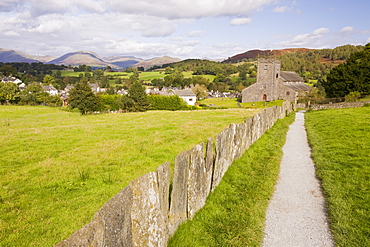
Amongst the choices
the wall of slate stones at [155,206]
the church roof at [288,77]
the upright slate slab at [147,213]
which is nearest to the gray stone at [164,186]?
the wall of slate stones at [155,206]

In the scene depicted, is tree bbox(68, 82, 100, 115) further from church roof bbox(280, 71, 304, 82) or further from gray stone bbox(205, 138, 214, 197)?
church roof bbox(280, 71, 304, 82)

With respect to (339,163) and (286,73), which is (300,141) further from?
(286,73)

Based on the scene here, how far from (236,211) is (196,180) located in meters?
1.36

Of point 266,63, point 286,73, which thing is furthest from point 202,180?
point 286,73

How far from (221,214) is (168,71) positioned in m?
198

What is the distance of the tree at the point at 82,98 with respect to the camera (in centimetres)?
4025

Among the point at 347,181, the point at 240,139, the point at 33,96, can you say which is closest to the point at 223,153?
the point at 240,139

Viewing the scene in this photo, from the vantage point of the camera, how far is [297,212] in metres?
6.12

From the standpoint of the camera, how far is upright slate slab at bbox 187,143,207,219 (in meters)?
5.48

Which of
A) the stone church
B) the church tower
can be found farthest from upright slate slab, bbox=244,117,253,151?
the church tower

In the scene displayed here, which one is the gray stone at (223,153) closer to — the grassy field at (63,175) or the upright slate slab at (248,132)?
the upright slate slab at (248,132)

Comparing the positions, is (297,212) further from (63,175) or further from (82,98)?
(82,98)

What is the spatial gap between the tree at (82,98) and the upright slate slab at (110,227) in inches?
1596

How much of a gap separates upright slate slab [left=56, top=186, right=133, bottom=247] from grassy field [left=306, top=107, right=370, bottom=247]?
421 cm
